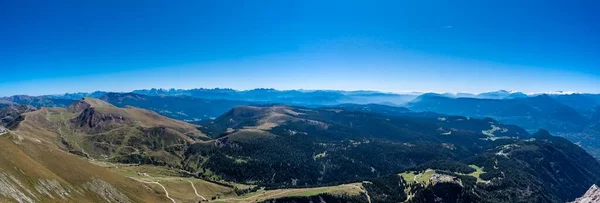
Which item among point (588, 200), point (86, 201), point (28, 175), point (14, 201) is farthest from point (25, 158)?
point (588, 200)

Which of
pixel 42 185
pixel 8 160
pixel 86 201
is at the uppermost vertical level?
pixel 8 160

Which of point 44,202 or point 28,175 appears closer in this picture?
point 44,202

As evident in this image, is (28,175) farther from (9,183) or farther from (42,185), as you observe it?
(9,183)

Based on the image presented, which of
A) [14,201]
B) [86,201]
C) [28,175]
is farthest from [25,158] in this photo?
[14,201]

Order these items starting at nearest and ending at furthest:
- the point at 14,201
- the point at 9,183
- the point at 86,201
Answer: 1. the point at 14,201
2. the point at 9,183
3. the point at 86,201

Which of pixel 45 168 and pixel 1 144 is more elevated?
pixel 1 144

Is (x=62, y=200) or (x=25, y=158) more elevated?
(x=25, y=158)

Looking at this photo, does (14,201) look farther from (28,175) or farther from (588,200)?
(588,200)

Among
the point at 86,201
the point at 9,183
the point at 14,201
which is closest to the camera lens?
the point at 14,201

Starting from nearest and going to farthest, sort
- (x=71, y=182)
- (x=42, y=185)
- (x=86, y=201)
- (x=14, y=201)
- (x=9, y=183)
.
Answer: (x=14, y=201) → (x=9, y=183) → (x=42, y=185) → (x=86, y=201) → (x=71, y=182)
